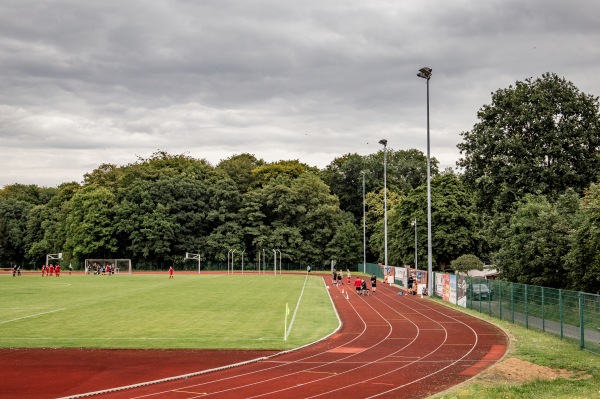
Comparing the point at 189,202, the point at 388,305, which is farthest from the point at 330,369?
the point at 189,202

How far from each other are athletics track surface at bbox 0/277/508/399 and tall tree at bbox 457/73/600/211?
58.4 ft

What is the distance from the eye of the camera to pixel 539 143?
44844 millimetres

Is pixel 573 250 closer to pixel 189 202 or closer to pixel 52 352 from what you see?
pixel 52 352

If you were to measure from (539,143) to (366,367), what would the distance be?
102 feet

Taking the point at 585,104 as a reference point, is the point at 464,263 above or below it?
below

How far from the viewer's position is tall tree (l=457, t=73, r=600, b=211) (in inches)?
1740

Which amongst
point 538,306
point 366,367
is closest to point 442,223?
point 538,306

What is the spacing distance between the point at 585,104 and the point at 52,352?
3916cm

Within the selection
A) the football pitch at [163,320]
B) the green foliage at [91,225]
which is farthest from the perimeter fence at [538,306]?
the green foliage at [91,225]

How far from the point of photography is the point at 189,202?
106375 millimetres

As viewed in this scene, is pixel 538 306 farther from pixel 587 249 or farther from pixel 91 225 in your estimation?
pixel 91 225

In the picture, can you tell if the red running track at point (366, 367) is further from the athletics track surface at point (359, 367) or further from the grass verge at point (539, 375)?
the grass verge at point (539, 375)

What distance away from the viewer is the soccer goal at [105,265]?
92.9 metres

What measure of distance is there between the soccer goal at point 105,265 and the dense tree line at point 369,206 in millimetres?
3652
